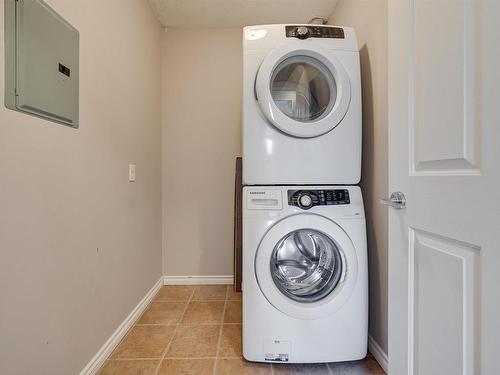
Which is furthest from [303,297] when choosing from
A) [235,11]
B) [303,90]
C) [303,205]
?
[235,11]

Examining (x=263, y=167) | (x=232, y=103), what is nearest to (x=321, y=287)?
(x=263, y=167)

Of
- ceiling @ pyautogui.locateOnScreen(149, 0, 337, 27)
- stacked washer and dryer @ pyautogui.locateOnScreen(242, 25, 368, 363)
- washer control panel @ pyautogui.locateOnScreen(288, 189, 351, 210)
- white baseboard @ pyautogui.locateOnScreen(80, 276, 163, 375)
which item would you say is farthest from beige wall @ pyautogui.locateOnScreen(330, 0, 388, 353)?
white baseboard @ pyautogui.locateOnScreen(80, 276, 163, 375)

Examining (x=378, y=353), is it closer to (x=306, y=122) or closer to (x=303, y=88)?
(x=306, y=122)

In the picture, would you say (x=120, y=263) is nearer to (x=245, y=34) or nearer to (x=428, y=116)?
(x=245, y=34)

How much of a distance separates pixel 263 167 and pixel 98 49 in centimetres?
102

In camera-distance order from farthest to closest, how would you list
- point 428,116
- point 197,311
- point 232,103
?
point 232,103
point 197,311
point 428,116

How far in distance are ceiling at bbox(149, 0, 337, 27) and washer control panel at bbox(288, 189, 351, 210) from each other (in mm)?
1535

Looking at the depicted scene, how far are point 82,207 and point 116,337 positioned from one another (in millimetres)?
795

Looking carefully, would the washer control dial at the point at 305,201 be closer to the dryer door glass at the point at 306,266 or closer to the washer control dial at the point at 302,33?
the dryer door glass at the point at 306,266

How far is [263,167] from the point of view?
137 cm

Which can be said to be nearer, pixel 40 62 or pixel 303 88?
pixel 40 62

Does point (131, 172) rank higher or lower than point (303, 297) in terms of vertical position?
higher

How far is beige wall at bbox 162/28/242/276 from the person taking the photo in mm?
2250

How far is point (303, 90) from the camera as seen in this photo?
1.52 metres
